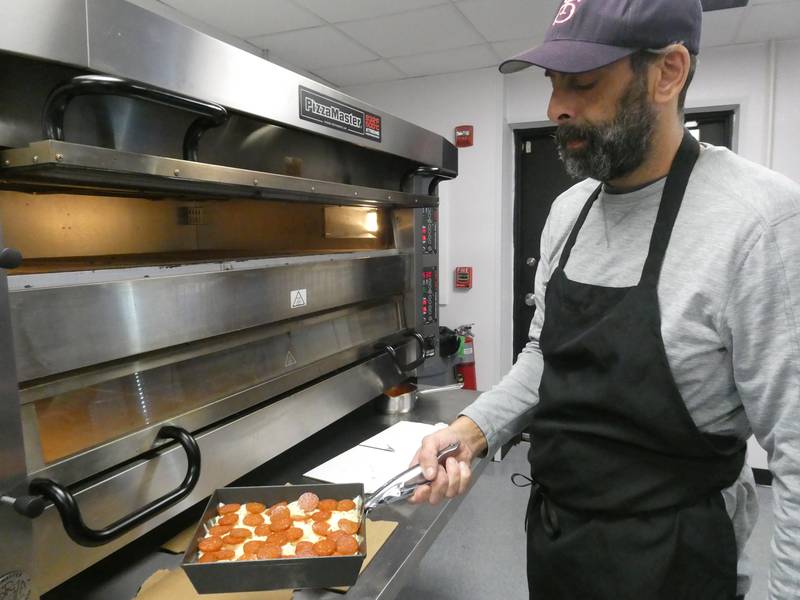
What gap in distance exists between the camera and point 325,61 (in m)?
3.36

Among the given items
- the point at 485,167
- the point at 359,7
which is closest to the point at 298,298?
the point at 359,7

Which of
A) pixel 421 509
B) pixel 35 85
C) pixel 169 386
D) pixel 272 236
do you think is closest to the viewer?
pixel 35 85

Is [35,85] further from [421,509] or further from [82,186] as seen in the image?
[421,509]

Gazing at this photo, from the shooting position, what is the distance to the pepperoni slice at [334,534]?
3.15 ft

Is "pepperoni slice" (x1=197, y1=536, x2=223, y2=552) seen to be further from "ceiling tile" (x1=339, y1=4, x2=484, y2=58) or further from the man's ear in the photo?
"ceiling tile" (x1=339, y1=4, x2=484, y2=58)

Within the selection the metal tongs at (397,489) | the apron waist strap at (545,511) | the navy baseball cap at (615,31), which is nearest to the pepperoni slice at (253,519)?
the metal tongs at (397,489)

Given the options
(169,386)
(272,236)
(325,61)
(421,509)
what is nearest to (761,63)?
(325,61)

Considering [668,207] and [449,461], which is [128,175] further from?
[668,207]

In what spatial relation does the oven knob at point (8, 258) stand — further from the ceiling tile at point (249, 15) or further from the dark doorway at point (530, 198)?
the dark doorway at point (530, 198)

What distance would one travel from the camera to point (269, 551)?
36.1 inches

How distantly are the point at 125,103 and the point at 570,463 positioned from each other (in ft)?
3.42

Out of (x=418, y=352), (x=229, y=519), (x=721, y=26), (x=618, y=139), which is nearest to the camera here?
(x=618, y=139)

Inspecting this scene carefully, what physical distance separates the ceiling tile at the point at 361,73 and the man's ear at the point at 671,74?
110 inches

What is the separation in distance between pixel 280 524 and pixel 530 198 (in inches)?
133
